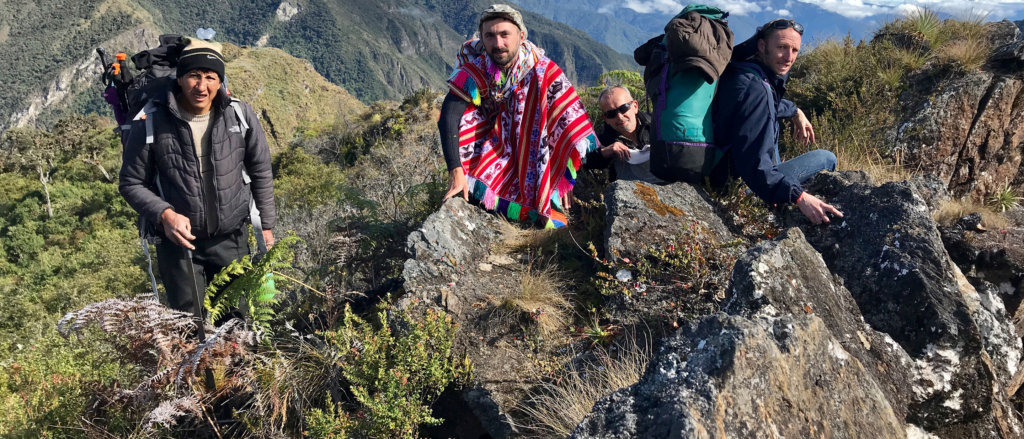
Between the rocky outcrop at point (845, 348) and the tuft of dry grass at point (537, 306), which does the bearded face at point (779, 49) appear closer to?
the rocky outcrop at point (845, 348)

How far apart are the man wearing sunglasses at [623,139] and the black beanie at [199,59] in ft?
8.94

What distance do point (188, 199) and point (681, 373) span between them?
9.72ft

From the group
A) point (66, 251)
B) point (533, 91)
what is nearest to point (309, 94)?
point (66, 251)

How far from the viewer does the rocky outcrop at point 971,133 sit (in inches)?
211

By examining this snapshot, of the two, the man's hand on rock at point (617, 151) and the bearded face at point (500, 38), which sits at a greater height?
the bearded face at point (500, 38)

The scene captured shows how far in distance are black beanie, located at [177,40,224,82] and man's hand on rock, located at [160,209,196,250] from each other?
2.61ft

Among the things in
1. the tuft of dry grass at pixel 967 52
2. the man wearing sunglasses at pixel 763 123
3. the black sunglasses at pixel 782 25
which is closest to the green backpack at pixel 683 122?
the man wearing sunglasses at pixel 763 123

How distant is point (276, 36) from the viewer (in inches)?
7648

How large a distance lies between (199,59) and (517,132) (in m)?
2.23

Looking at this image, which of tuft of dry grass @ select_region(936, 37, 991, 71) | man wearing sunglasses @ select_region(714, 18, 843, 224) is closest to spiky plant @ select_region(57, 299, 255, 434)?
man wearing sunglasses @ select_region(714, 18, 843, 224)

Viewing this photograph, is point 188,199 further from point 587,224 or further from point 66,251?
point 66,251

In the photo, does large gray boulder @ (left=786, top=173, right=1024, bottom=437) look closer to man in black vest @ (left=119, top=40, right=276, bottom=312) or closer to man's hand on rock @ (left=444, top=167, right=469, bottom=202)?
man's hand on rock @ (left=444, top=167, right=469, bottom=202)

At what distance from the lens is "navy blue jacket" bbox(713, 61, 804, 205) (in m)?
3.12

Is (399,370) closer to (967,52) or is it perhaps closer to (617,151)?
(617,151)
